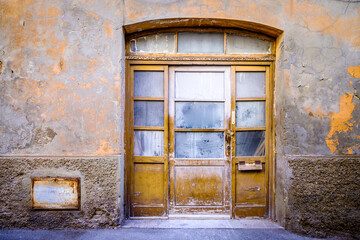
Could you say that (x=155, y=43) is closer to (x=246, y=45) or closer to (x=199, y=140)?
(x=246, y=45)

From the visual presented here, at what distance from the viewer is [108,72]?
2.68 metres

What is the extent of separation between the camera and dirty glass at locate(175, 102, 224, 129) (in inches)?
117

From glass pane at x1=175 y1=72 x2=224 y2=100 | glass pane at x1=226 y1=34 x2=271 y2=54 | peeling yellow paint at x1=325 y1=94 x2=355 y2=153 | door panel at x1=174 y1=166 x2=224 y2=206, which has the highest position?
glass pane at x1=226 y1=34 x2=271 y2=54

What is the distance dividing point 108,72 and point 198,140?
4.61ft

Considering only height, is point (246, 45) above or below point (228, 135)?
above

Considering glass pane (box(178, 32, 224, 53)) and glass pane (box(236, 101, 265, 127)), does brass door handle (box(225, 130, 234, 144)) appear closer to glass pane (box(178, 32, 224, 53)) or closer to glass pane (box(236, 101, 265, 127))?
glass pane (box(236, 101, 265, 127))

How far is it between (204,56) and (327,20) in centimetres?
150

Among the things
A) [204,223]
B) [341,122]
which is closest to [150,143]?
[204,223]

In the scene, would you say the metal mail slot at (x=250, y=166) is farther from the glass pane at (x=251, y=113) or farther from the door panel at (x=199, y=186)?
the glass pane at (x=251, y=113)

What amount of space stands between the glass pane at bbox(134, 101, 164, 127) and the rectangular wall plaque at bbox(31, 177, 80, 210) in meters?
1.02

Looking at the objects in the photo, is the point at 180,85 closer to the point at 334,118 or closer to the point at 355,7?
the point at 334,118

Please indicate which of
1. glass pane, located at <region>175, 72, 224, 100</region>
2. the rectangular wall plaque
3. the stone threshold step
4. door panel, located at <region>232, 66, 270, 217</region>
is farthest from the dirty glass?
the rectangular wall plaque

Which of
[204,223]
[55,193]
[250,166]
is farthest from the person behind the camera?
[250,166]

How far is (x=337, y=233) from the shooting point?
2.61 metres
